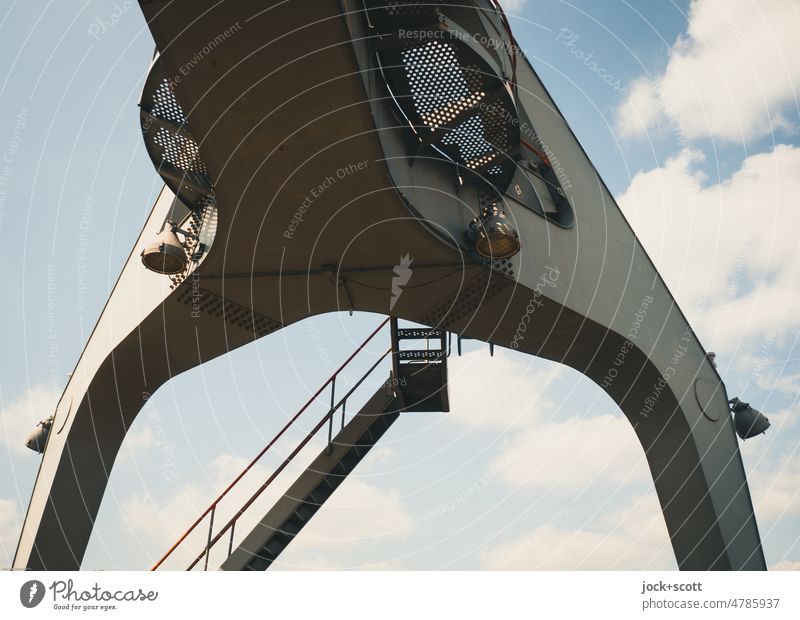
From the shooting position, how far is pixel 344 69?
18.9ft

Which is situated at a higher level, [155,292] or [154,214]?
Result: [154,214]

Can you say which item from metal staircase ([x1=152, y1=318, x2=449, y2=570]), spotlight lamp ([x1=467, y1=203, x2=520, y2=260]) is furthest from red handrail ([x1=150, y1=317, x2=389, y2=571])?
spotlight lamp ([x1=467, y1=203, x2=520, y2=260])

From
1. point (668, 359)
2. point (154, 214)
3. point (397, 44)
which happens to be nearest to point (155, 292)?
point (154, 214)

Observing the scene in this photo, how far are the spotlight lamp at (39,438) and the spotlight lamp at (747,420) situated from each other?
1225 cm

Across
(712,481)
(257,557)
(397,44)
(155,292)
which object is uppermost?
(397,44)

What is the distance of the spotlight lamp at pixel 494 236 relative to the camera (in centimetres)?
715

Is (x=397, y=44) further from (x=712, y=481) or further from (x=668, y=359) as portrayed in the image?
(x=712, y=481)

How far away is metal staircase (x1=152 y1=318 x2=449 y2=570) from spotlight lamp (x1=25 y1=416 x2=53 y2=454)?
11.3 ft

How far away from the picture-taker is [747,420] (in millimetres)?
10234

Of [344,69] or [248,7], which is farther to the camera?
[344,69]

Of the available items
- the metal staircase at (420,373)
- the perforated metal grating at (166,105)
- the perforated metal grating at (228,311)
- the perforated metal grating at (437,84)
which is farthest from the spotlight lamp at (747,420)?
the perforated metal grating at (166,105)

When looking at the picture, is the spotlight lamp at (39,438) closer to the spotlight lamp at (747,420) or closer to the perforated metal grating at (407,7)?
the perforated metal grating at (407,7)

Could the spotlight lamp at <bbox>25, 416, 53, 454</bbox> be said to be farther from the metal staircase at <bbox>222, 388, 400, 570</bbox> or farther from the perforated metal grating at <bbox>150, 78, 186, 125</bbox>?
the perforated metal grating at <bbox>150, 78, 186, 125</bbox>
